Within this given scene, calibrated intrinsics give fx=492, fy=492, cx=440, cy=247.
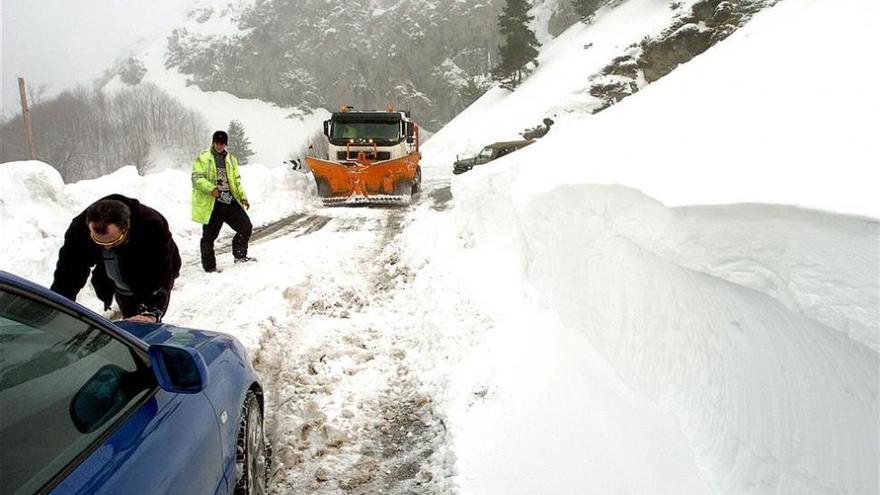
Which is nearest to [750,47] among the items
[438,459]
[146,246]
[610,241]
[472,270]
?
[610,241]

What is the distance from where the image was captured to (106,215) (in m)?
2.85

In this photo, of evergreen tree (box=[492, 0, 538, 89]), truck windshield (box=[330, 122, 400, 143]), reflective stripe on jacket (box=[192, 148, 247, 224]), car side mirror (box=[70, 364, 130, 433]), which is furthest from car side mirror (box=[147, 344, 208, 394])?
evergreen tree (box=[492, 0, 538, 89])

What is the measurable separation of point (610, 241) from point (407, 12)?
8455 cm

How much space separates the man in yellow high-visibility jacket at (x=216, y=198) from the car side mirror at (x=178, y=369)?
4979mm

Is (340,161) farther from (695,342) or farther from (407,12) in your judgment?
(407,12)

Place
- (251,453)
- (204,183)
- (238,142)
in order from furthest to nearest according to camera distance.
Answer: (238,142) < (204,183) < (251,453)

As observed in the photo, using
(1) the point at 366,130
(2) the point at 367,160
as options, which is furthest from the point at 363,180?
(1) the point at 366,130

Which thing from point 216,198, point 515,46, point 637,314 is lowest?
point 637,314

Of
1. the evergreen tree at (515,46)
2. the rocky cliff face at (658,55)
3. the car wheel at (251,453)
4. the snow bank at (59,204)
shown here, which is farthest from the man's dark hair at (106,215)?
the evergreen tree at (515,46)

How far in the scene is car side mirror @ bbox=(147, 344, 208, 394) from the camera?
170 cm

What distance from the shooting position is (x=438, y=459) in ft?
9.89

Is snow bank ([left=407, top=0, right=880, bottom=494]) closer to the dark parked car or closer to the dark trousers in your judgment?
the dark trousers

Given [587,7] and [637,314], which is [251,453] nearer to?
[637,314]

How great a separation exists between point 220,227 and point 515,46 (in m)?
39.3
